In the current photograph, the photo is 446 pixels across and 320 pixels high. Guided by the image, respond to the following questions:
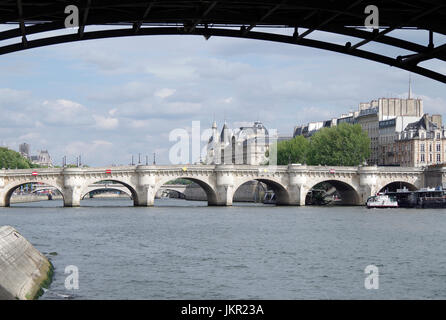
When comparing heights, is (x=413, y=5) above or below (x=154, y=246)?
above

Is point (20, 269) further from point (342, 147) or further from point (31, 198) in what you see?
point (31, 198)

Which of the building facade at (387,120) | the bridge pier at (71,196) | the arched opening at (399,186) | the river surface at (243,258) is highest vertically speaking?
the building facade at (387,120)

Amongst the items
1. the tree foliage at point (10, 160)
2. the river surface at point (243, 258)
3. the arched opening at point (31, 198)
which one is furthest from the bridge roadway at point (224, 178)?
the tree foliage at point (10, 160)

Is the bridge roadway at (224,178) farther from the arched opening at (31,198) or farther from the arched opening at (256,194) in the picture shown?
the arched opening at (256,194)

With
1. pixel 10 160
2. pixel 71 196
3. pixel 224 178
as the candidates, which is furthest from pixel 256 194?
pixel 71 196

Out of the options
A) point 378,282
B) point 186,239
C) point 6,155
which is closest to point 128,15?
point 378,282

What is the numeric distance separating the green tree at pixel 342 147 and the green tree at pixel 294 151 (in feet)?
15.9

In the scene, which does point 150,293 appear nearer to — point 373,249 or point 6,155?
point 373,249

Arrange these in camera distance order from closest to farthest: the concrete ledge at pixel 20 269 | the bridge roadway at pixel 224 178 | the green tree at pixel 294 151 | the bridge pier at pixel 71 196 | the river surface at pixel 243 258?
1. the concrete ledge at pixel 20 269
2. the river surface at pixel 243 258
3. the bridge pier at pixel 71 196
4. the bridge roadway at pixel 224 178
5. the green tree at pixel 294 151

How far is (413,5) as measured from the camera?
1683cm

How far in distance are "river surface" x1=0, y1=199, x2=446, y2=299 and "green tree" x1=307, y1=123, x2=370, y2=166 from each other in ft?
186

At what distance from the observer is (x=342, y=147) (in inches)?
4535

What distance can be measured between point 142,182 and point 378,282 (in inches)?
2564

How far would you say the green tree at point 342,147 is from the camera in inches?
4503
